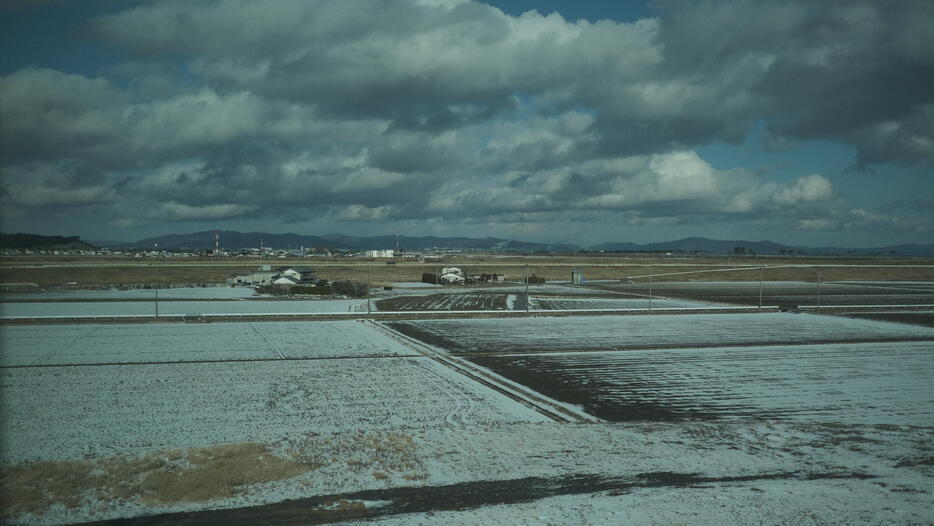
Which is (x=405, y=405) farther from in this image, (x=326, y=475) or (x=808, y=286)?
(x=808, y=286)

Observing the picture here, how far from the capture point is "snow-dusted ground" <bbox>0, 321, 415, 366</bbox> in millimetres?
18656

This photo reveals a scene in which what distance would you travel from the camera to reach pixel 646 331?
25312 mm

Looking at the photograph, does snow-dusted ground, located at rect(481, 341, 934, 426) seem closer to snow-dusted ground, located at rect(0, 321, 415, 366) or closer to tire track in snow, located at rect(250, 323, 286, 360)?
snow-dusted ground, located at rect(0, 321, 415, 366)

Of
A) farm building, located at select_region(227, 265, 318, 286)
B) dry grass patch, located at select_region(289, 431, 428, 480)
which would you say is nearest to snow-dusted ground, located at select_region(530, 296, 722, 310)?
farm building, located at select_region(227, 265, 318, 286)

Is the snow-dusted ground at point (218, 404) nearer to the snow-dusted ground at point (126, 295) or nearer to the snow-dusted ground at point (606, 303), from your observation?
the snow-dusted ground at point (606, 303)

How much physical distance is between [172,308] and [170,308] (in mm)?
98

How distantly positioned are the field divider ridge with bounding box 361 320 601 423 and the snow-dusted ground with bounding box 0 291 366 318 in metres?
12.9

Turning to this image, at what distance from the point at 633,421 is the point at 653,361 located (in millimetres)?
7107

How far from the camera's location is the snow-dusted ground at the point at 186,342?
61.2 feet

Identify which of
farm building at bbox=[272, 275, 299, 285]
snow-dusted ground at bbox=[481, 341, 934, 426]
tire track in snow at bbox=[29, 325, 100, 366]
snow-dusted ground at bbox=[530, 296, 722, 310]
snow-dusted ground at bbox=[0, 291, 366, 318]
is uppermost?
farm building at bbox=[272, 275, 299, 285]

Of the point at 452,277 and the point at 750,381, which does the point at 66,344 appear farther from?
the point at 452,277

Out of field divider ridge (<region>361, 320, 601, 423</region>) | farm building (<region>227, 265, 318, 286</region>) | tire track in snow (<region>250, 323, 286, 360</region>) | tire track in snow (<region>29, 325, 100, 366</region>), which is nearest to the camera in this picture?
field divider ridge (<region>361, 320, 601, 423</region>)

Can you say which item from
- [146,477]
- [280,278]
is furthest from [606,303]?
[146,477]

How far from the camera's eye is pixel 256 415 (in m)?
11.9
